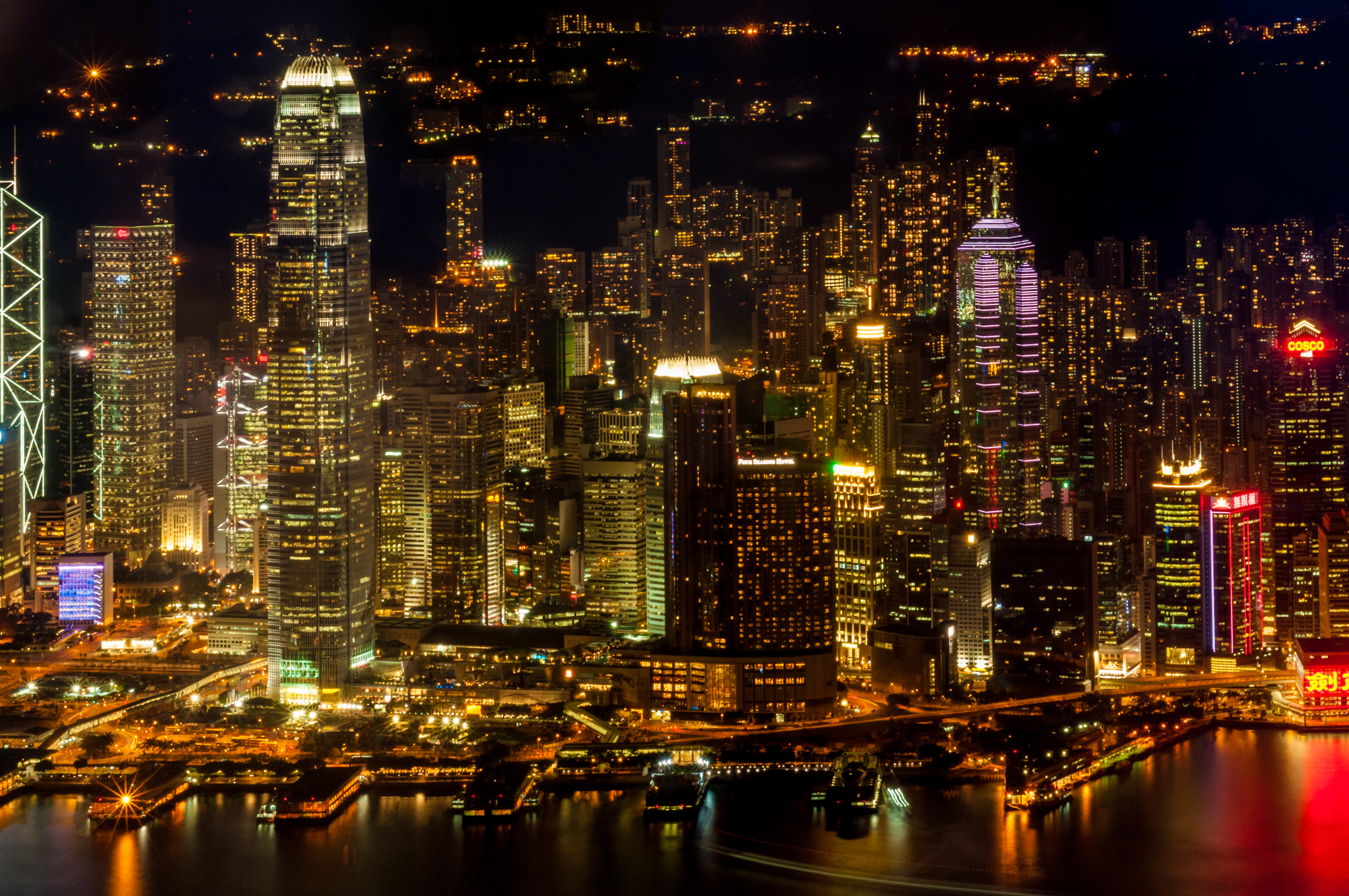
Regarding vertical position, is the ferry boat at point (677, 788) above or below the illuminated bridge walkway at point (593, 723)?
below

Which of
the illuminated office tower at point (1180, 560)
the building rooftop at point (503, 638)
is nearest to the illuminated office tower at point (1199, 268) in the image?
the illuminated office tower at point (1180, 560)

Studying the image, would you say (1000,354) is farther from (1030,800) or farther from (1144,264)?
(1030,800)

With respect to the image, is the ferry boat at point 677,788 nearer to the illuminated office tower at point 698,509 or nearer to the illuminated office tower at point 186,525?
the illuminated office tower at point 698,509

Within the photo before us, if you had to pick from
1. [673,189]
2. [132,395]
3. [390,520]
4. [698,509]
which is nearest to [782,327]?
[673,189]

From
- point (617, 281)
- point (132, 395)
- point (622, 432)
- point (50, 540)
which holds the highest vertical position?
point (617, 281)

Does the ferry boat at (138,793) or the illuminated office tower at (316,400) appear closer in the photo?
the ferry boat at (138,793)

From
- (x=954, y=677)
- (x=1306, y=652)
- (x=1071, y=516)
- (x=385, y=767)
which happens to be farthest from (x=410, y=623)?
(x=1306, y=652)

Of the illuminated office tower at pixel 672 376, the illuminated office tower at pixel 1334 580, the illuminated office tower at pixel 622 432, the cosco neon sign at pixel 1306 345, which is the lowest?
the illuminated office tower at pixel 1334 580
